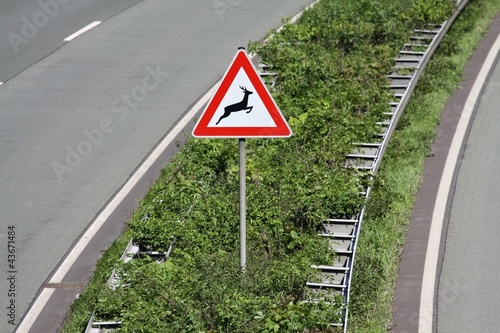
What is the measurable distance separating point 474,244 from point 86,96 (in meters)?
Answer: 7.45

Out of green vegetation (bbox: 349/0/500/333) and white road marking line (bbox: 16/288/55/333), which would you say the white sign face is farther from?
white road marking line (bbox: 16/288/55/333)

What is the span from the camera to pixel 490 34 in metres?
19.1

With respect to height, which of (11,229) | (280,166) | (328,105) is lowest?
(11,229)

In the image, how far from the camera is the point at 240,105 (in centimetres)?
834

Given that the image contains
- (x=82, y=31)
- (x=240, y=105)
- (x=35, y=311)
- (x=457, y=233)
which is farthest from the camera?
(x=82, y=31)

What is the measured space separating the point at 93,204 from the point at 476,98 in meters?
6.88

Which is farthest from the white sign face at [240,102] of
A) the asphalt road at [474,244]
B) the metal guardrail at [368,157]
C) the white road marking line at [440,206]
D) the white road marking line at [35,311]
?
the white road marking line at [35,311]

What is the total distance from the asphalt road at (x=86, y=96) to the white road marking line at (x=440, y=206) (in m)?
4.14

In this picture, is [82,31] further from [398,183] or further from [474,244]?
[474,244]

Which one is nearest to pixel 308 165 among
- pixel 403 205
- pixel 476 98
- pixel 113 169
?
pixel 403 205

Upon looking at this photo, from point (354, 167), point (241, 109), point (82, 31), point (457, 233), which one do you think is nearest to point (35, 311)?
point (241, 109)

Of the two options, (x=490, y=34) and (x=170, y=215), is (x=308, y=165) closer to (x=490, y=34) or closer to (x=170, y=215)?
(x=170, y=215)

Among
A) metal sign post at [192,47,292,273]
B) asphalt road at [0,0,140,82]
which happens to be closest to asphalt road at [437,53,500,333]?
metal sign post at [192,47,292,273]

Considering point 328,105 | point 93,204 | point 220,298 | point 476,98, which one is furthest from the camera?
point 476,98
